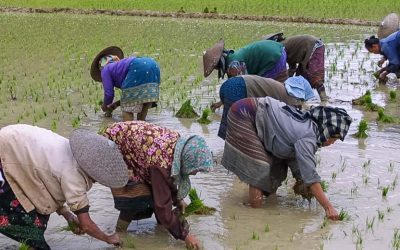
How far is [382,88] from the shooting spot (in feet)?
32.0

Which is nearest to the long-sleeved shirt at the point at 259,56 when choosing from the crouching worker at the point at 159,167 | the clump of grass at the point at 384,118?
the clump of grass at the point at 384,118

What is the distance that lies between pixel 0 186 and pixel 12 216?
0.63ft

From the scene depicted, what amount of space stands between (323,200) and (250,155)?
0.65 meters

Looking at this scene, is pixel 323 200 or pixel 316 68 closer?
pixel 323 200

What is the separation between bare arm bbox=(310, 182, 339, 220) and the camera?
14.9 feet

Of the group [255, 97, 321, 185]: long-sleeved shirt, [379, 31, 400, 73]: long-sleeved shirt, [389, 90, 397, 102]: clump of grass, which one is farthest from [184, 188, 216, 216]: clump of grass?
[379, 31, 400, 73]: long-sleeved shirt

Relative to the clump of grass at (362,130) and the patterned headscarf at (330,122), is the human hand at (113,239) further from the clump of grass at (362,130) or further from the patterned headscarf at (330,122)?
the clump of grass at (362,130)

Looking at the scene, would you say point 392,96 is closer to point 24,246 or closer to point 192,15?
A: point 24,246

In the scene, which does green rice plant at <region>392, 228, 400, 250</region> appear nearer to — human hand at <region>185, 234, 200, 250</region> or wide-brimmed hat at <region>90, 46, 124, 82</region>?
human hand at <region>185, 234, 200, 250</region>

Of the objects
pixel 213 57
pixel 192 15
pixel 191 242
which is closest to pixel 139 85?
pixel 213 57

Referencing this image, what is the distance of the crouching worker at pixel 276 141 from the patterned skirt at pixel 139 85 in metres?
1.96

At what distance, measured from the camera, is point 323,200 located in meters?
4.55

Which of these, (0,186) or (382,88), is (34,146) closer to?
(0,186)

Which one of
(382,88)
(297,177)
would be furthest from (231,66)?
(382,88)
